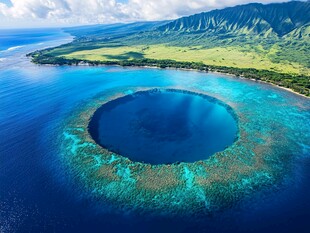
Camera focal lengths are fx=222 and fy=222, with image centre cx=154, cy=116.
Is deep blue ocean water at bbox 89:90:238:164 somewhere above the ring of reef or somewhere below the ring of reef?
below

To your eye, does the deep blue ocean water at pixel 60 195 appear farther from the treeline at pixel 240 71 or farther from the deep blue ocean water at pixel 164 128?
the deep blue ocean water at pixel 164 128

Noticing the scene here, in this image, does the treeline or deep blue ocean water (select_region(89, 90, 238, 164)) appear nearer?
deep blue ocean water (select_region(89, 90, 238, 164))

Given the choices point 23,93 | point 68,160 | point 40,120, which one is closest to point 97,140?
point 68,160

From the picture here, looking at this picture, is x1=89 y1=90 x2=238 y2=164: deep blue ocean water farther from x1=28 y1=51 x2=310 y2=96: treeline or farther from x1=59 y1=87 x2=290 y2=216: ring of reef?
x1=28 y1=51 x2=310 y2=96: treeline

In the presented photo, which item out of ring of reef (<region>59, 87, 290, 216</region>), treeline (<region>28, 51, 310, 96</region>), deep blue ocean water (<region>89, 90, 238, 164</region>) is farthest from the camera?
treeline (<region>28, 51, 310, 96</region>)

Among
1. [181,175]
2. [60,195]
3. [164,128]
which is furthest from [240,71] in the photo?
[60,195]

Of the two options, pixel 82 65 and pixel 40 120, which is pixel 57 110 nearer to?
pixel 40 120

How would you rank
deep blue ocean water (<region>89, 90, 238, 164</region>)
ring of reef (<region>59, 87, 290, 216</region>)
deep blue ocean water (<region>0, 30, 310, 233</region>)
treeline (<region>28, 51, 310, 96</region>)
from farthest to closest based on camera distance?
treeline (<region>28, 51, 310, 96</region>) < deep blue ocean water (<region>89, 90, 238, 164</region>) < ring of reef (<region>59, 87, 290, 216</region>) < deep blue ocean water (<region>0, 30, 310, 233</region>)

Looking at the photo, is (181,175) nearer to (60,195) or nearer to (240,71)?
(60,195)

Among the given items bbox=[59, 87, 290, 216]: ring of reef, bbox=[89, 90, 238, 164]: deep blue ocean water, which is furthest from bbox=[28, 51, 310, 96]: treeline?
bbox=[59, 87, 290, 216]: ring of reef
